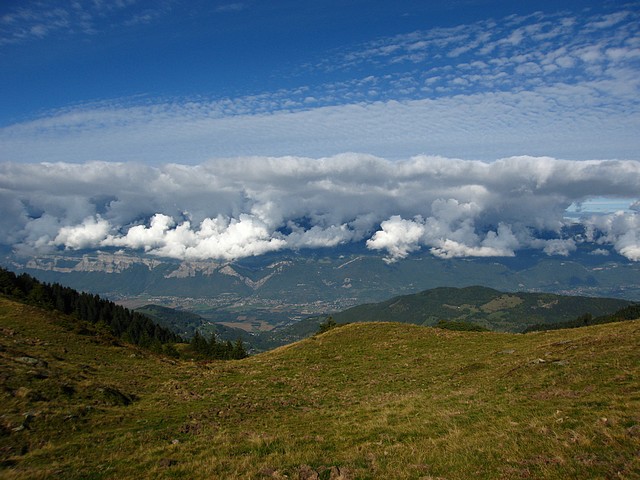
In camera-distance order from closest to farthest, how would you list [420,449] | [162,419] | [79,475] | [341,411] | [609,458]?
1. [609,458]
2. [79,475]
3. [420,449]
4. [162,419]
5. [341,411]

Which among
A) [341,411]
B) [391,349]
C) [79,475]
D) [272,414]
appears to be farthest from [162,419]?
[391,349]

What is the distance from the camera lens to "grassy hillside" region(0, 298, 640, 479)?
517 inches

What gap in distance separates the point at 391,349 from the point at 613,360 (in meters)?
27.2

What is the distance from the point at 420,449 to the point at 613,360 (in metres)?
18.4

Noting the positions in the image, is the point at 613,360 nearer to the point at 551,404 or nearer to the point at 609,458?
the point at 551,404

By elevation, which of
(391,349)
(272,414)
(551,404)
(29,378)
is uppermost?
(29,378)

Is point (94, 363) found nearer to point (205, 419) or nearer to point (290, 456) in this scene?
point (205, 419)

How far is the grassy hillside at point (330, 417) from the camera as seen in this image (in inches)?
517

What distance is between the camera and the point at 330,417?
74.6ft

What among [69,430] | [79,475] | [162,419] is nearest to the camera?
[79,475]

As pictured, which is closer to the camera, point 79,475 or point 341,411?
point 79,475

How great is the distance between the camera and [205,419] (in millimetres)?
22359

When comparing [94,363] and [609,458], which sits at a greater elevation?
[609,458]

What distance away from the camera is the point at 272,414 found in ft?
79.7
